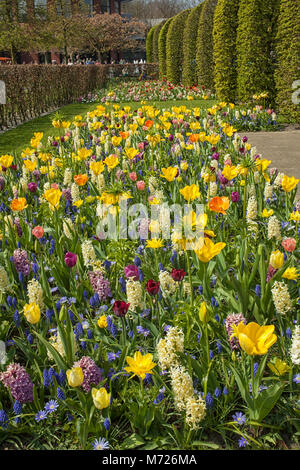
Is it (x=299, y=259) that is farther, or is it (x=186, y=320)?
(x=299, y=259)

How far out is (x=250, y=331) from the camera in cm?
131

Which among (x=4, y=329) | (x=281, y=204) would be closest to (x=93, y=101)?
(x=281, y=204)

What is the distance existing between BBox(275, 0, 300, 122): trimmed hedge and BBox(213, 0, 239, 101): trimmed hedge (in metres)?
1.83

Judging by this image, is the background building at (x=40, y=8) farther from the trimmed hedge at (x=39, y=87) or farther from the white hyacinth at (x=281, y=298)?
the white hyacinth at (x=281, y=298)

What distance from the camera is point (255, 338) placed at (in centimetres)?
132

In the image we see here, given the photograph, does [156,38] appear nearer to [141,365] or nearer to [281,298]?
[281,298]

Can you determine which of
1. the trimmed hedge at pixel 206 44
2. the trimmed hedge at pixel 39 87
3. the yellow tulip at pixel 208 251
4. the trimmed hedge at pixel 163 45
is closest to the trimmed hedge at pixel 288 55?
the trimmed hedge at pixel 206 44

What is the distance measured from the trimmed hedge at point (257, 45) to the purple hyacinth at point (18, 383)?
32.7 feet

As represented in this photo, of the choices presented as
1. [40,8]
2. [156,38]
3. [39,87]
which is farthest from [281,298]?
[40,8]

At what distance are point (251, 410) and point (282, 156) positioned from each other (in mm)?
4700

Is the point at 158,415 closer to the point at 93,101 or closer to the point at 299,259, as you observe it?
the point at 299,259

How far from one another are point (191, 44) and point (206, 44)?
245 cm

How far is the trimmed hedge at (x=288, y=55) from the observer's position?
860 cm
